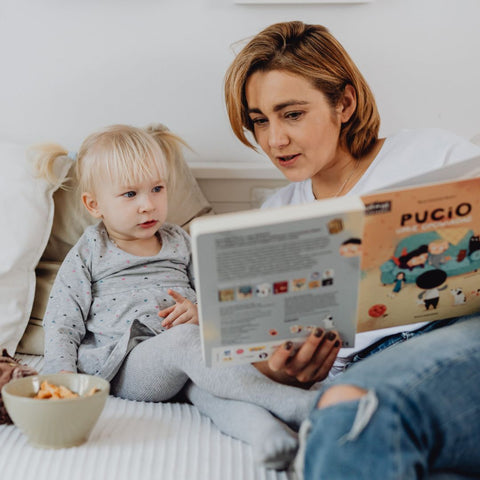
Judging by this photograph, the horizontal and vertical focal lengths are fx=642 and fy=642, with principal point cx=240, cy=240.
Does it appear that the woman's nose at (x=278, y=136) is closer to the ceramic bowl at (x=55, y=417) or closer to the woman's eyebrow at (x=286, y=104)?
the woman's eyebrow at (x=286, y=104)

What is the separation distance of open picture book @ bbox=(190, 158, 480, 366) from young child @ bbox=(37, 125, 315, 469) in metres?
0.20

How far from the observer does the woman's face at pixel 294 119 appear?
1.32 m

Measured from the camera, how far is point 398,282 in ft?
3.26

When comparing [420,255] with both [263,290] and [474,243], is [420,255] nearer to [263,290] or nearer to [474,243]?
[474,243]

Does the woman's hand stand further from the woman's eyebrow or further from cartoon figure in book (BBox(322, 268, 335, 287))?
the woman's eyebrow

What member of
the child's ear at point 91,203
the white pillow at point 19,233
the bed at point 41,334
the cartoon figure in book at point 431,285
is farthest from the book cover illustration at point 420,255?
the white pillow at point 19,233

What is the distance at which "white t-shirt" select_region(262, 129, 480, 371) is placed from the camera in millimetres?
1253

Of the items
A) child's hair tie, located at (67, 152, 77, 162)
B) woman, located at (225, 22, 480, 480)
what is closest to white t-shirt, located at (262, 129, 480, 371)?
woman, located at (225, 22, 480, 480)

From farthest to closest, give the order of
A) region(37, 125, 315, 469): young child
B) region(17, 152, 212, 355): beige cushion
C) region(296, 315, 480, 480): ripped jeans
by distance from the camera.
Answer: region(17, 152, 212, 355): beige cushion, region(37, 125, 315, 469): young child, region(296, 315, 480, 480): ripped jeans

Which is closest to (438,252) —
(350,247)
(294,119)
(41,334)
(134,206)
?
(350,247)

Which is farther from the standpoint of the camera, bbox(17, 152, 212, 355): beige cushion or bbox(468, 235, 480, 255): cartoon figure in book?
bbox(17, 152, 212, 355): beige cushion

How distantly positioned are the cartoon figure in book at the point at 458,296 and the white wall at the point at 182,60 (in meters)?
0.83

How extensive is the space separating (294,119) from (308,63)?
0.12m

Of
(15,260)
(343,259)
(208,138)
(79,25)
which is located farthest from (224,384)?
(79,25)
